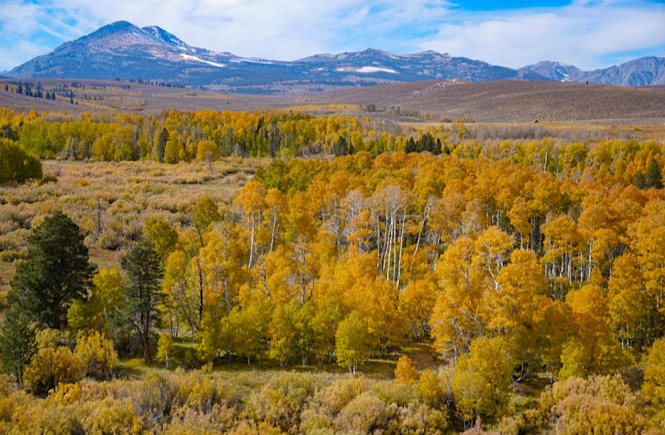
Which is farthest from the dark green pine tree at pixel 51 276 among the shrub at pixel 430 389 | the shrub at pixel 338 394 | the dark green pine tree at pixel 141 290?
the shrub at pixel 430 389

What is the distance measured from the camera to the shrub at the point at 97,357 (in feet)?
83.3

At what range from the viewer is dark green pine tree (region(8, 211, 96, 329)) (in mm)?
29781

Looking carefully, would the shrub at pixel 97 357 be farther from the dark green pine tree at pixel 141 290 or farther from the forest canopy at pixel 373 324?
the dark green pine tree at pixel 141 290

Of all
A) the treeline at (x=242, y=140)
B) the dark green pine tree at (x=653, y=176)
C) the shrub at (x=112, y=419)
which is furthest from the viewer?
the treeline at (x=242, y=140)

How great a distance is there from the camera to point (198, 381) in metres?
23.4

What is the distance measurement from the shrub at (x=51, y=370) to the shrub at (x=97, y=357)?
0.86 m

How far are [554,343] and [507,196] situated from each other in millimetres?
21659

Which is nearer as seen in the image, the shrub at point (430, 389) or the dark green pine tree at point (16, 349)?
the dark green pine tree at point (16, 349)

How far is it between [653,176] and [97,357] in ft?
247

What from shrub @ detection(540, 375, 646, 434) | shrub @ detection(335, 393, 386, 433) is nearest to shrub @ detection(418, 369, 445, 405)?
shrub @ detection(335, 393, 386, 433)

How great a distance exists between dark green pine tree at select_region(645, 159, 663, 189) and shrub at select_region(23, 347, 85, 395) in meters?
75.1

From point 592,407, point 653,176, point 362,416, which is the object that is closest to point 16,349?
point 362,416

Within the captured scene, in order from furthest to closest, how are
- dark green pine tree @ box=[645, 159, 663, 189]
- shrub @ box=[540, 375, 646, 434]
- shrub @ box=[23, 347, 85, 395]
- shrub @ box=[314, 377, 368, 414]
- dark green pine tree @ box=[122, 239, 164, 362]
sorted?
dark green pine tree @ box=[645, 159, 663, 189]
dark green pine tree @ box=[122, 239, 164, 362]
shrub @ box=[314, 377, 368, 414]
shrub @ box=[23, 347, 85, 395]
shrub @ box=[540, 375, 646, 434]

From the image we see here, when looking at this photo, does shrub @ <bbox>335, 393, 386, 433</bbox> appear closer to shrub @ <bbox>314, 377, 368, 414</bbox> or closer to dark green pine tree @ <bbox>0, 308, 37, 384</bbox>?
shrub @ <bbox>314, 377, 368, 414</bbox>
